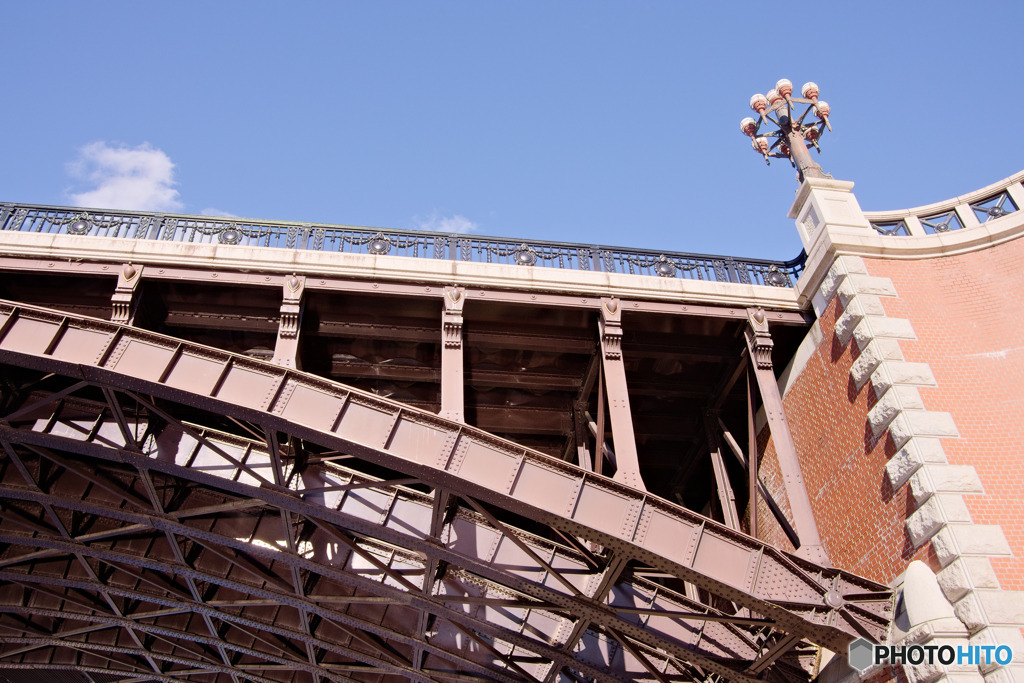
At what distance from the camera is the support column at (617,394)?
1184 cm

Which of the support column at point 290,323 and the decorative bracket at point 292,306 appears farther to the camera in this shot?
the decorative bracket at point 292,306

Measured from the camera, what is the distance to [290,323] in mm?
13430

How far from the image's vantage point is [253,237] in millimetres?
14867

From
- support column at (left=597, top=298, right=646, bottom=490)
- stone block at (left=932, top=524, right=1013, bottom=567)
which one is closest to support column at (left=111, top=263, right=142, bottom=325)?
support column at (left=597, top=298, right=646, bottom=490)

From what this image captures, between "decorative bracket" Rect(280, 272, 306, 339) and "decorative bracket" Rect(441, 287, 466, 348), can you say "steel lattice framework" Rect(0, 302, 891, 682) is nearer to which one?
"decorative bracket" Rect(280, 272, 306, 339)

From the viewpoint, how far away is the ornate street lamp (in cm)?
1669

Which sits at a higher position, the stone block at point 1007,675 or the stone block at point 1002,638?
the stone block at point 1002,638

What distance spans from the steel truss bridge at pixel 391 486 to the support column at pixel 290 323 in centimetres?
5

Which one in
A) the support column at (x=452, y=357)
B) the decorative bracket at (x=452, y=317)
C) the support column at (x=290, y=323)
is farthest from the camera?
the decorative bracket at (x=452, y=317)

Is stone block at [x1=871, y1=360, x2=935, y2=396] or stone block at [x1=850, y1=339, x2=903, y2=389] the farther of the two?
stone block at [x1=850, y1=339, x2=903, y2=389]

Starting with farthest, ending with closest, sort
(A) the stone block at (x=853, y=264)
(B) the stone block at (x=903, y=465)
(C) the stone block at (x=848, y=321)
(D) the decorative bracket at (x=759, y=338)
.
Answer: (D) the decorative bracket at (x=759, y=338)
(A) the stone block at (x=853, y=264)
(C) the stone block at (x=848, y=321)
(B) the stone block at (x=903, y=465)

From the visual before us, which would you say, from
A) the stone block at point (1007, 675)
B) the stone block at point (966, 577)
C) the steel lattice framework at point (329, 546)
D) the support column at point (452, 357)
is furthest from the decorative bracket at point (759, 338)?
the stone block at point (1007, 675)

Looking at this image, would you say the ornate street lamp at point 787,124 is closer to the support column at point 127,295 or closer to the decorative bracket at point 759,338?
the decorative bracket at point 759,338

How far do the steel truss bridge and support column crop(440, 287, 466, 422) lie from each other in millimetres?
51
